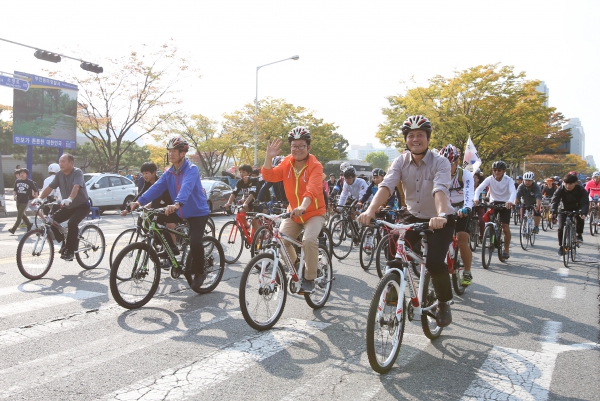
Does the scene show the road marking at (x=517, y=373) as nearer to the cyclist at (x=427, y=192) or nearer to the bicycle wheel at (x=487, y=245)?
the cyclist at (x=427, y=192)

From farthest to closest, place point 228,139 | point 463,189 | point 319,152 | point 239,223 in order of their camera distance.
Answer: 1. point 319,152
2. point 228,139
3. point 239,223
4. point 463,189

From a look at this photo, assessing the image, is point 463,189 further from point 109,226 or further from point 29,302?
point 109,226

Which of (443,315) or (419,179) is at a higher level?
(419,179)

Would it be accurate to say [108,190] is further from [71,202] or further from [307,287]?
[307,287]

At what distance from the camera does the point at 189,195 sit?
6.00 m

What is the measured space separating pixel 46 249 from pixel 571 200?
9.39 m

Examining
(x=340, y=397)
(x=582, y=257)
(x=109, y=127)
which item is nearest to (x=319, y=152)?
(x=109, y=127)

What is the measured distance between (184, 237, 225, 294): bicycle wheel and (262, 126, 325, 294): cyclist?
1.30 meters

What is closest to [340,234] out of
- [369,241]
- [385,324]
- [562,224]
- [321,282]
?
[369,241]

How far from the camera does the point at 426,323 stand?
4469 mm

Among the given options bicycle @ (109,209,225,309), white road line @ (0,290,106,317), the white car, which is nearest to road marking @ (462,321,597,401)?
bicycle @ (109,209,225,309)

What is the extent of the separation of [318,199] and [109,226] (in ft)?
36.2

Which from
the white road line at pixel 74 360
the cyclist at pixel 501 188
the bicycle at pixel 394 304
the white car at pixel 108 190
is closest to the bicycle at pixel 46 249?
the white road line at pixel 74 360

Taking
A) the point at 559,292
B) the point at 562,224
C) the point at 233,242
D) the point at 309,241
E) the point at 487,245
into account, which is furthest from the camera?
the point at 562,224
